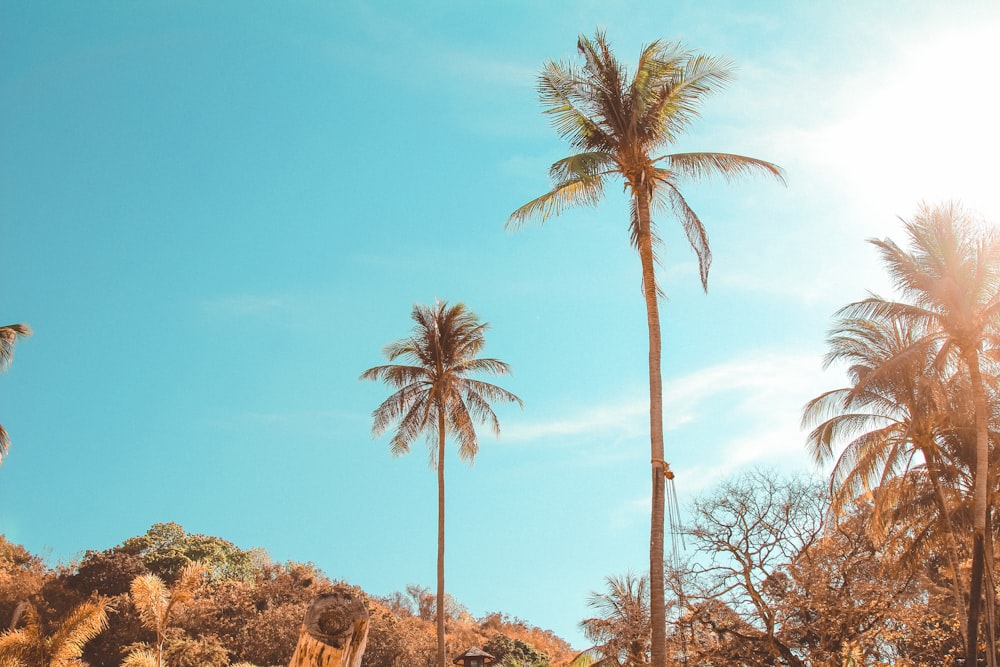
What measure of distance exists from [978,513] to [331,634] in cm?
1958

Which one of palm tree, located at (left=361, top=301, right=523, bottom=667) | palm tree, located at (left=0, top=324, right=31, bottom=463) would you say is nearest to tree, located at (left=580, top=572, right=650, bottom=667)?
palm tree, located at (left=361, top=301, right=523, bottom=667)

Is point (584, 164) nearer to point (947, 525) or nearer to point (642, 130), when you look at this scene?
point (642, 130)

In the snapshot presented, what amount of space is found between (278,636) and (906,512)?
2752 cm

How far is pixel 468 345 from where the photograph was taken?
3016 centimetres

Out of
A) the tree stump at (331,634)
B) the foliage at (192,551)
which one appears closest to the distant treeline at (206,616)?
the foliage at (192,551)

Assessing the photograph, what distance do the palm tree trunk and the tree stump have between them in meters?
11.1

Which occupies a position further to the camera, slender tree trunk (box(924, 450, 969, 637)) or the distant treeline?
the distant treeline

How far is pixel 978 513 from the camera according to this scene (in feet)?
60.7

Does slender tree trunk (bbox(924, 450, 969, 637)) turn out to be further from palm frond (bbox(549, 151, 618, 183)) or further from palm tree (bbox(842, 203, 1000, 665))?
palm frond (bbox(549, 151, 618, 183))

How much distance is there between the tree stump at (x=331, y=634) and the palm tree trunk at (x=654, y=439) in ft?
36.5

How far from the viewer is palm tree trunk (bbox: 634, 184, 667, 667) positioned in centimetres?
1339

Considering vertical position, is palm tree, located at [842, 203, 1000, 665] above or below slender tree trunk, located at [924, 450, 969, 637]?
above

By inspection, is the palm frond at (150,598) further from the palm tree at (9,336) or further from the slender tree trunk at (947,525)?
the slender tree trunk at (947,525)

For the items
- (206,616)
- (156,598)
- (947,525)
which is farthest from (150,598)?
(947,525)
